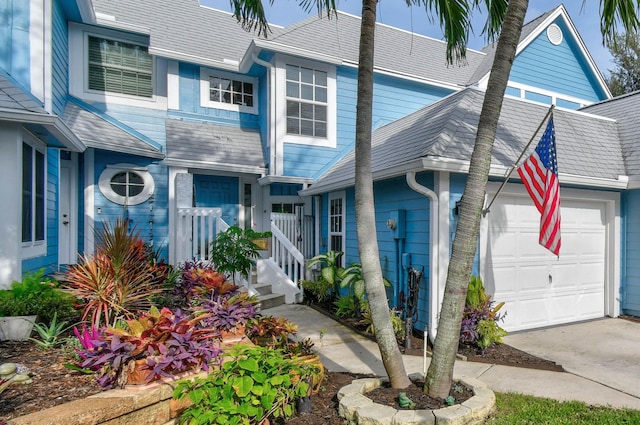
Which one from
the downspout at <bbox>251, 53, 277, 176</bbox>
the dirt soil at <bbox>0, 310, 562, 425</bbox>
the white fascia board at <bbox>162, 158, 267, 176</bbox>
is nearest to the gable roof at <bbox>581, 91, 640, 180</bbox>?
the dirt soil at <bbox>0, 310, 562, 425</bbox>

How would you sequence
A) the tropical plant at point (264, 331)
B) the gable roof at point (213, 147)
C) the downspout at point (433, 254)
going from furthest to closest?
the gable roof at point (213, 147), the downspout at point (433, 254), the tropical plant at point (264, 331)

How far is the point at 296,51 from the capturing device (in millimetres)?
8555

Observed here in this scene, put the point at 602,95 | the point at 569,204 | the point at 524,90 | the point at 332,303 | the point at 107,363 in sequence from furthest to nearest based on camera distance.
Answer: the point at 602,95 → the point at 524,90 → the point at 332,303 → the point at 569,204 → the point at 107,363

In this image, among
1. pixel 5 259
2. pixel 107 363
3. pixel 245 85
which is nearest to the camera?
pixel 107 363

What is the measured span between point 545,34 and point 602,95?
313 centimetres

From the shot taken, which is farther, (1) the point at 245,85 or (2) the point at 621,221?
(1) the point at 245,85

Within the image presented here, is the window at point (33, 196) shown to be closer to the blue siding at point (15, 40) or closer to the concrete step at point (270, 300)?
the blue siding at point (15, 40)

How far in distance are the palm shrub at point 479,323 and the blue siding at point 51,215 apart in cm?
640

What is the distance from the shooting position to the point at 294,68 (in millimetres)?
8891

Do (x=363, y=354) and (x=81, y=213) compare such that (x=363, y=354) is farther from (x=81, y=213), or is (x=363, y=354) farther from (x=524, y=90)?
(x=524, y=90)

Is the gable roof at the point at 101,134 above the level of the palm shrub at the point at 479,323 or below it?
above

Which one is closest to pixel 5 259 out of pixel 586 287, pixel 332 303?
pixel 332 303

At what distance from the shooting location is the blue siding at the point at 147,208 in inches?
321

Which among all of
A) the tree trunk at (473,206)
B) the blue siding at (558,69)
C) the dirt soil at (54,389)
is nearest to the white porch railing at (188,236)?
the dirt soil at (54,389)
